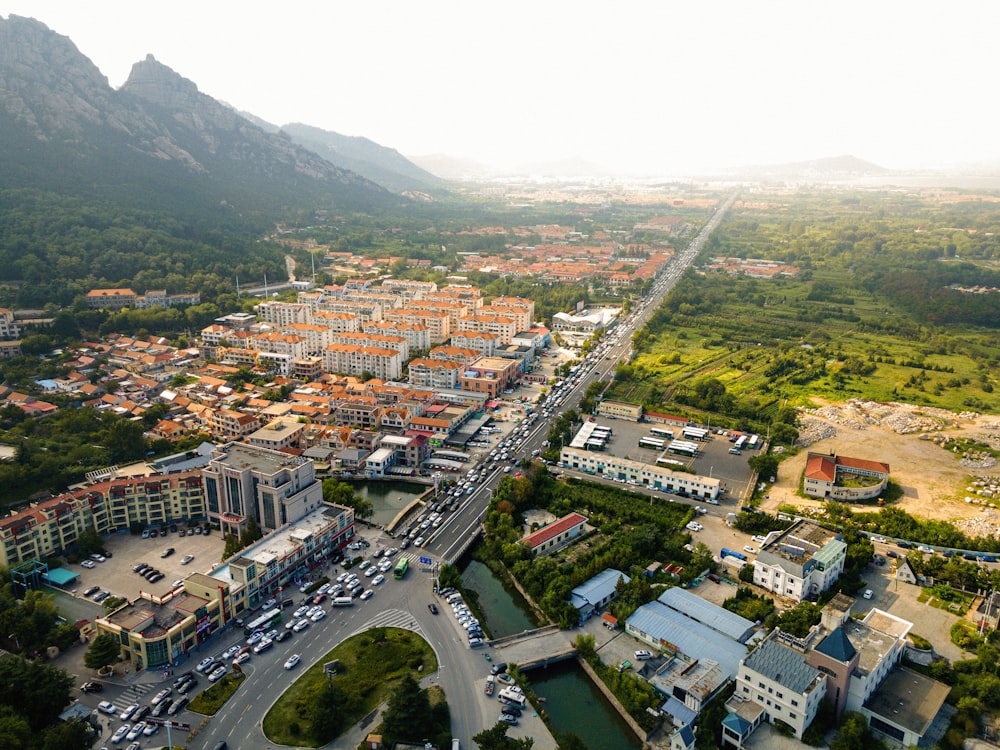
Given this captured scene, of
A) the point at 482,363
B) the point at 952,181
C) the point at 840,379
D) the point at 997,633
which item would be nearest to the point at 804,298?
the point at 840,379

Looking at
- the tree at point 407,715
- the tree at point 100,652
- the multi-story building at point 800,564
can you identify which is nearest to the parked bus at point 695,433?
the multi-story building at point 800,564

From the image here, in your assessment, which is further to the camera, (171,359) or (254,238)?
(254,238)

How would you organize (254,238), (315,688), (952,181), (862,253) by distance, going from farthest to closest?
(952,181), (862,253), (254,238), (315,688)

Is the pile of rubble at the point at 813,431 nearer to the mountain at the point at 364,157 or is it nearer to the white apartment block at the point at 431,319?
→ the white apartment block at the point at 431,319

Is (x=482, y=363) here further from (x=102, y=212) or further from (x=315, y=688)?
(x=102, y=212)

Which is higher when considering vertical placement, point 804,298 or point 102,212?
point 102,212

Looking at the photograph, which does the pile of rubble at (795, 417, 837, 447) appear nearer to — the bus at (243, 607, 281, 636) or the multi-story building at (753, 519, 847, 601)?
the multi-story building at (753, 519, 847, 601)

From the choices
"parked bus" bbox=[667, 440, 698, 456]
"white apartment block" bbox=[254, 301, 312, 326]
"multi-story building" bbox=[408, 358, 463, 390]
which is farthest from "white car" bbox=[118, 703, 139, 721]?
"white apartment block" bbox=[254, 301, 312, 326]
